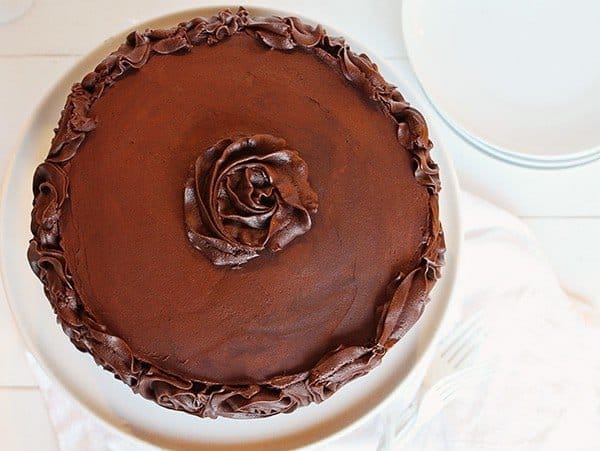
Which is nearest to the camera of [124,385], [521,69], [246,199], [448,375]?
[246,199]

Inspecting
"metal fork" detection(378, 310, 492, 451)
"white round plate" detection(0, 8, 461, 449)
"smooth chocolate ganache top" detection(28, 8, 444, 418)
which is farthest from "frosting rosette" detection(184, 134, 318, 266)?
"metal fork" detection(378, 310, 492, 451)

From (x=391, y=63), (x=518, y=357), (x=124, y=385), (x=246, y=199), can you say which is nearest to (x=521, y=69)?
(x=391, y=63)

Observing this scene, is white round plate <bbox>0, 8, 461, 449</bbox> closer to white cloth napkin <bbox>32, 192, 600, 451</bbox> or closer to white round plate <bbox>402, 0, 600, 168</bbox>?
white cloth napkin <bbox>32, 192, 600, 451</bbox>

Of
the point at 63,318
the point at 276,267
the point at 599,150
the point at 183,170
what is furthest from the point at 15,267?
the point at 599,150

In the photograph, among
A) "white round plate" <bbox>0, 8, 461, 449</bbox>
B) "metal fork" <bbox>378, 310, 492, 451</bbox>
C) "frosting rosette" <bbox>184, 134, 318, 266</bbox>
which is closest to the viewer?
"frosting rosette" <bbox>184, 134, 318, 266</bbox>

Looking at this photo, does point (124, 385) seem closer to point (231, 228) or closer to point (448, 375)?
point (231, 228)

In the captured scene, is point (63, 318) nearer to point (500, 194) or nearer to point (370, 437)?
point (370, 437)
